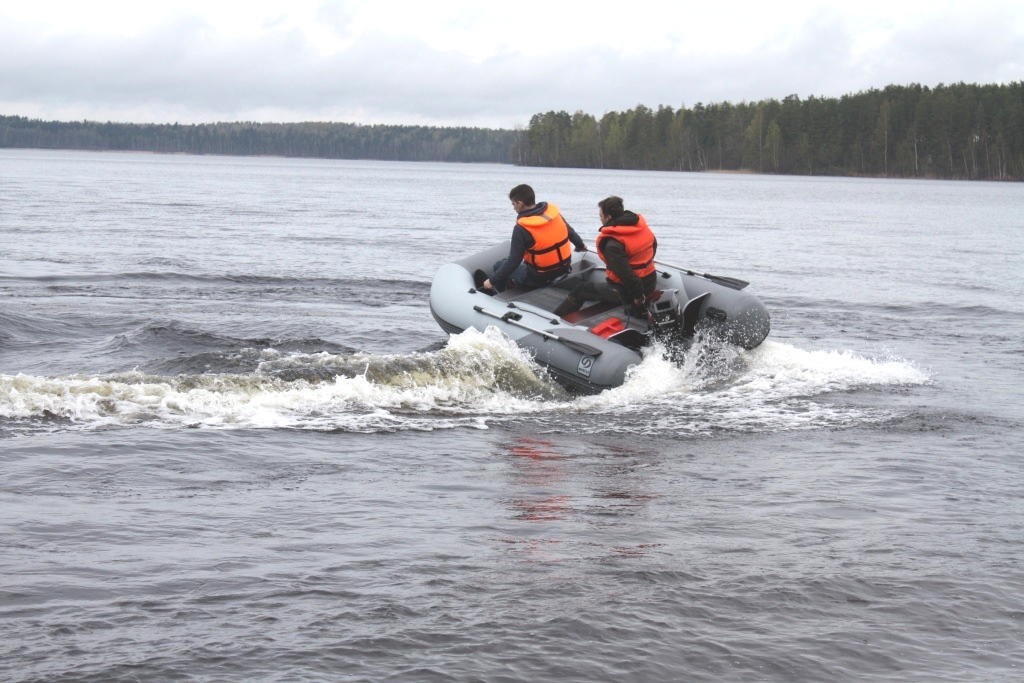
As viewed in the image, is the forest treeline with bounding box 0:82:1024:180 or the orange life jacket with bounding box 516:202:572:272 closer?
the orange life jacket with bounding box 516:202:572:272

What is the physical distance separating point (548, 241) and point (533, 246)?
15 cm

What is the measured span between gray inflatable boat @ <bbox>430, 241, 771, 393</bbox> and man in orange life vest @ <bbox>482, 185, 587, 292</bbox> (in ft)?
0.62

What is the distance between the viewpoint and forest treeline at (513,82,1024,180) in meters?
81.0

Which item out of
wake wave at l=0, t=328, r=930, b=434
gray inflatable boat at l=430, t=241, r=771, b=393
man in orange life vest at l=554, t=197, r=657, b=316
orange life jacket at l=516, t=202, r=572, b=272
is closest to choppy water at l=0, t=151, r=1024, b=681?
wake wave at l=0, t=328, r=930, b=434

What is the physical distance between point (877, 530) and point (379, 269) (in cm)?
1345

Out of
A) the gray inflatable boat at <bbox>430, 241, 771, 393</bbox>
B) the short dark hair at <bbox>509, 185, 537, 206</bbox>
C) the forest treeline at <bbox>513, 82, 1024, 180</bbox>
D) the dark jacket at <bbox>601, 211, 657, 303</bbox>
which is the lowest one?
the gray inflatable boat at <bbox>430, 241, 771, 393</bbox>

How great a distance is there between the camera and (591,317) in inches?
378

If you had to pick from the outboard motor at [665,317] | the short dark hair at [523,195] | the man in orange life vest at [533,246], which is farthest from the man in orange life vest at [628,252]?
the short dark hair at [523,195]

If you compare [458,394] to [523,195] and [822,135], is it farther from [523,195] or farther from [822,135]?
[822,135]

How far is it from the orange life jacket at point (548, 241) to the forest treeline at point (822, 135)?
80.5 metres

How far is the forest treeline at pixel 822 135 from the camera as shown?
8100 cm

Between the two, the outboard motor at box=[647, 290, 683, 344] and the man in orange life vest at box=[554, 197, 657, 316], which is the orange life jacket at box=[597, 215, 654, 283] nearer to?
the man in orange life vest at box=[554, 197, 657, 316]

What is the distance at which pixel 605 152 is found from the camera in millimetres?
114125

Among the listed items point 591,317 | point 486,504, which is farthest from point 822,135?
point 486,504
